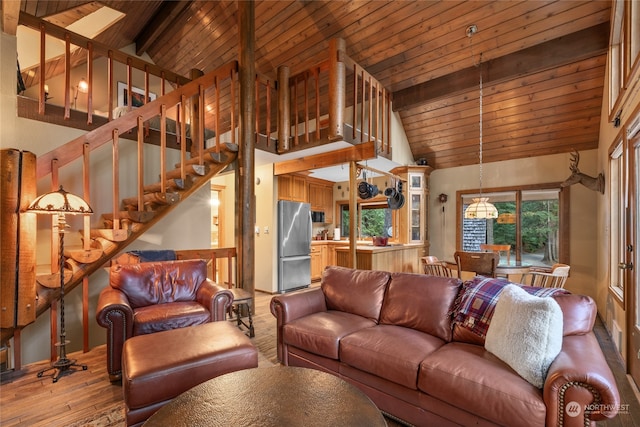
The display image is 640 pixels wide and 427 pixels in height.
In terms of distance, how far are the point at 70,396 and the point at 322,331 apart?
190cm

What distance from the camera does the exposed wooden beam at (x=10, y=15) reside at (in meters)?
2.36

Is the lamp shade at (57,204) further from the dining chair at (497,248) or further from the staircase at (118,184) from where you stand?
the dining chair at (497,248)

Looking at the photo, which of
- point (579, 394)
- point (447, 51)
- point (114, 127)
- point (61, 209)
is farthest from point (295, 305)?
point (447, 51)

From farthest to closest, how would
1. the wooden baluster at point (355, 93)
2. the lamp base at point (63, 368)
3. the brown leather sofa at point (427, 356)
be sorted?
the wooden baluster at point (355, 93) → the lamp base at point (63, 368) → the brown leather sofa at point (427, 356)

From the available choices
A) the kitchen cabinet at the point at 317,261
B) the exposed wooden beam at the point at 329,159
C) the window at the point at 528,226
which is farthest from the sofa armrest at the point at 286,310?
the window at the point at 528,226

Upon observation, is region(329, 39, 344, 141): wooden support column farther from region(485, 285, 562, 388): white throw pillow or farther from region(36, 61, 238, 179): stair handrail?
region(485, 285, 562, 388): white throw pillow

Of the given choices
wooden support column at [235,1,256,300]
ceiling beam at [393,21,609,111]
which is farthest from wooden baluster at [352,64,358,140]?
ceiling beam at [393,21,609,111]

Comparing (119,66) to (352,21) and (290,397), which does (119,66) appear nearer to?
(352,21)

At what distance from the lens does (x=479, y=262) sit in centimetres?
382

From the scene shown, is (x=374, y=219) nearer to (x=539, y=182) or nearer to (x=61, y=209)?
(x=539, y=182)

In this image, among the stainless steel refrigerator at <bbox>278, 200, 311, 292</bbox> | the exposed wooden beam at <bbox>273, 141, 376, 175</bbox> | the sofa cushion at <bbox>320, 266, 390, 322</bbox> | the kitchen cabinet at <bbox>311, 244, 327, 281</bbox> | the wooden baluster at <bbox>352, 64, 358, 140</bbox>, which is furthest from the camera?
the kitchen cabinet at <bbox>311, 244, 327, 281</bbox>

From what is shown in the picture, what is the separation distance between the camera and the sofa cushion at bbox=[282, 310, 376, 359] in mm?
2170

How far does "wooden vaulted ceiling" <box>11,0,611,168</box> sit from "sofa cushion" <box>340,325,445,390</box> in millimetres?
4085

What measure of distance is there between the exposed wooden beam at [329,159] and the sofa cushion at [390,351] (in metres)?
2.87
